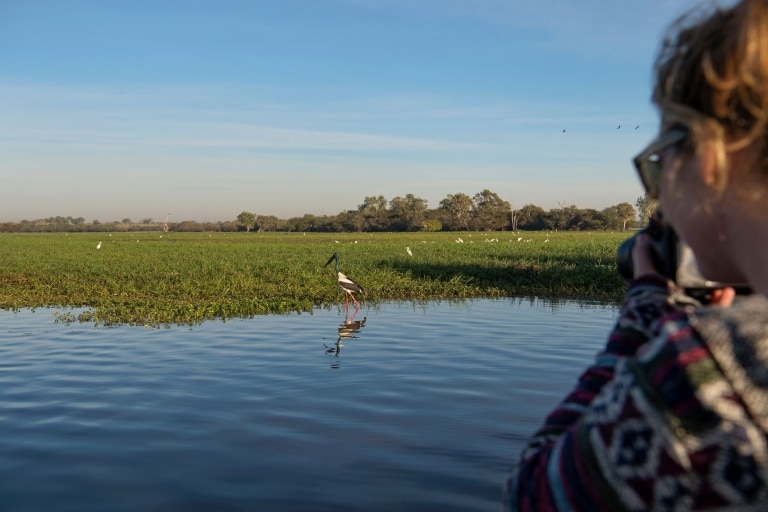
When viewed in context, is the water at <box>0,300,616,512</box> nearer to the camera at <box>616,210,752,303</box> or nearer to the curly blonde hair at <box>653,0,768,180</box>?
the camera at <box>616,210,752,303</box>

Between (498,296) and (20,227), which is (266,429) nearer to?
(498,296)

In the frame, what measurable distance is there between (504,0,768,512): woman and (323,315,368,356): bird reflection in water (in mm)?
9917

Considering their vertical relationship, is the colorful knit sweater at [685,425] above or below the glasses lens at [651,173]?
below

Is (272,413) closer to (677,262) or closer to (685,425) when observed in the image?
(677,262)

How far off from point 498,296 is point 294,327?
740cm

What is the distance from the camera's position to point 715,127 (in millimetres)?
799

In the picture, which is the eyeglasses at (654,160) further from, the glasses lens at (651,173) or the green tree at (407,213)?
the green tree at (407,213)

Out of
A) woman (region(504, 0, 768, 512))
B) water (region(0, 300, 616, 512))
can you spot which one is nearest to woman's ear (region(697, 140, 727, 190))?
woman (region(504, 0, 768, 512))

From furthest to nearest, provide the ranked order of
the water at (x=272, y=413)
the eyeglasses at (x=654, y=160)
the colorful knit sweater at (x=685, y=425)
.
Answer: the water at (x=272, y=413), the eyeglasses at (x=654, y=160), the colorful knit sweater at (x=685, y=425)

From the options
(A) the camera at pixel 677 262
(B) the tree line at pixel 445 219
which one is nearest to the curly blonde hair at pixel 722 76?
(A) the camera at pixel 677 262

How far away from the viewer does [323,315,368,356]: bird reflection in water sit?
11.0 meters

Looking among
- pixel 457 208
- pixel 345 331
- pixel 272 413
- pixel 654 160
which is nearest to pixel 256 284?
pixel 345 331

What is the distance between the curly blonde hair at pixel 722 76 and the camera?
2.51 feet

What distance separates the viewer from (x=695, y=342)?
2.39 ft
